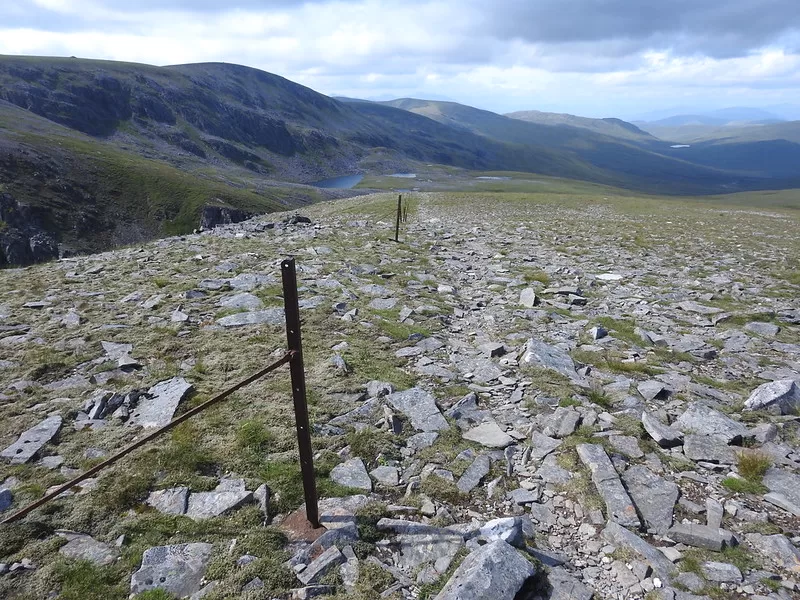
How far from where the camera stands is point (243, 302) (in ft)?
52.3

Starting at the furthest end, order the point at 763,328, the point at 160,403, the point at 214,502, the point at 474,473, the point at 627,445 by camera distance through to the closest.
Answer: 1. the point at 763,328
2. the point at 160,403
3. the point at 627,445
4. the point at 474,473
5. the point at 214,502

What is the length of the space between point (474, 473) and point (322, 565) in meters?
3.27

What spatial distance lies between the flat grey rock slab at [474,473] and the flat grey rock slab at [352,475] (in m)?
1.62

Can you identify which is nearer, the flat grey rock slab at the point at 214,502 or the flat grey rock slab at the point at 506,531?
the flat grey rock slab at the point at 506,531

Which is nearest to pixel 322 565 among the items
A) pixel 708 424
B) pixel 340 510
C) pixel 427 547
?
pixel 340 510

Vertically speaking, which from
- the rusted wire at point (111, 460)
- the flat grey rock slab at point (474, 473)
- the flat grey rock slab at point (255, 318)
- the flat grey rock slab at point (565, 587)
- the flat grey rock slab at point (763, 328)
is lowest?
the flat grey rock slab at point (474, 473)

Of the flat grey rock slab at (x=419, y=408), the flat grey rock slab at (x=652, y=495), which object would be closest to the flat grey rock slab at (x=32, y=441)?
the flat grey rock slab at (x=419, y=408)

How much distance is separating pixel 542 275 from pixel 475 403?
43.3ft

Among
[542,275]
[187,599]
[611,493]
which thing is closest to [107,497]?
[187,599]

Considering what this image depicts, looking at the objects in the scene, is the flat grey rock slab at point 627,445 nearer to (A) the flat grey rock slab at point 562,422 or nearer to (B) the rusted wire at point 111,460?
(A) the flat grey rock slab at point 562,422

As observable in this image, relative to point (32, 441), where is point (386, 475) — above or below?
below

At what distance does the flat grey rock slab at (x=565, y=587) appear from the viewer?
18.8 ft

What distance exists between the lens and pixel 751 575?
19.7 feet

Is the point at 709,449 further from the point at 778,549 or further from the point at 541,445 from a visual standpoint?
the point at 541,445
